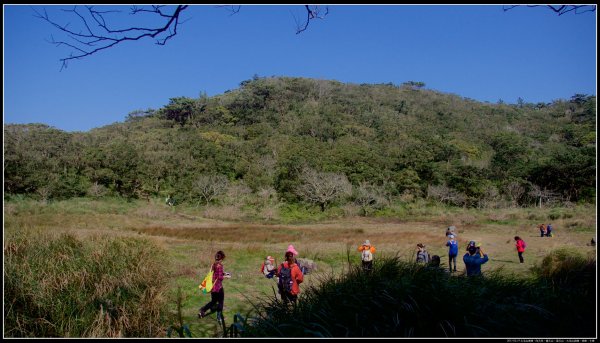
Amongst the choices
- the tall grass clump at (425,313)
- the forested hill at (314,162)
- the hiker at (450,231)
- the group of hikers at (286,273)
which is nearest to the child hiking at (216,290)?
the group of hikers at (286,273)

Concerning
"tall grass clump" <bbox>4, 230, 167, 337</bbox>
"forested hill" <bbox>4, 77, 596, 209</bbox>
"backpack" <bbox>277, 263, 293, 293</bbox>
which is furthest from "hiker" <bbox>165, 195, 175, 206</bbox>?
"backpack" <bbox>277, 263, 293, 293</bbox>

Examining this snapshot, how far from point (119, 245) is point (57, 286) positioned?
3771mm

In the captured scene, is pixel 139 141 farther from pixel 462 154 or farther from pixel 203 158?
pixel 462 154

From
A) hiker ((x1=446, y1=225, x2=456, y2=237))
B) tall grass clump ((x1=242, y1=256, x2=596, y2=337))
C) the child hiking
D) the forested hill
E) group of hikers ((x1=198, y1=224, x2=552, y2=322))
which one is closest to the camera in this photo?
tall grass clump ((x1=242, y1=256, x2=596, y2=337))

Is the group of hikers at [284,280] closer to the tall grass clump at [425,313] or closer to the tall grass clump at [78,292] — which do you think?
the tall grass clump at [78,292]

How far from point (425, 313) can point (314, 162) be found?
155 feet

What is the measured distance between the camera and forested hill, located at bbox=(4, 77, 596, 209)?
4203 cm

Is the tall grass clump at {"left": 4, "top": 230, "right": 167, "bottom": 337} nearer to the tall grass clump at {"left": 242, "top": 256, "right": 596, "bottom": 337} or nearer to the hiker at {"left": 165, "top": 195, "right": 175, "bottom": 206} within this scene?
the tall grass clump at {"left": 242, "top": 256, "right": 596, "bottom": 337}

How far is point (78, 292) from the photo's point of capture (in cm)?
533

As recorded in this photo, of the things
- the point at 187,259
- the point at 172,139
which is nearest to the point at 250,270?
the point at 187,259

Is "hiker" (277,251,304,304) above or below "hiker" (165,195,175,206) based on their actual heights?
above

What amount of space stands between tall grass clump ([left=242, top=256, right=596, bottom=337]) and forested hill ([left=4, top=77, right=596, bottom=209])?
134 ft

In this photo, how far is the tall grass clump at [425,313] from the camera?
2766mm

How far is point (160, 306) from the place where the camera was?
18.6 feet
